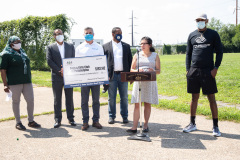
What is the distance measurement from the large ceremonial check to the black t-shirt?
1.98 metres

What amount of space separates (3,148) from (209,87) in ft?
13.5

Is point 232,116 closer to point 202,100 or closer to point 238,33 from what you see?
point 202,100

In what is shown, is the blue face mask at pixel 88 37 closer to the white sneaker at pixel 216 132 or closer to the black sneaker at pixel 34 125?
the black sneaker at pixel 34 125

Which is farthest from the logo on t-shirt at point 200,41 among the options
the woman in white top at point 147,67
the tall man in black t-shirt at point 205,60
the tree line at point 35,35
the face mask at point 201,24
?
the tree line at point 35,35

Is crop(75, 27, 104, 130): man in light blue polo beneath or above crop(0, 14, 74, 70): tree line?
beneath

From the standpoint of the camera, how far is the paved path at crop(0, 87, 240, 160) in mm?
4141

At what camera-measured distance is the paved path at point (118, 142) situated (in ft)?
13.6

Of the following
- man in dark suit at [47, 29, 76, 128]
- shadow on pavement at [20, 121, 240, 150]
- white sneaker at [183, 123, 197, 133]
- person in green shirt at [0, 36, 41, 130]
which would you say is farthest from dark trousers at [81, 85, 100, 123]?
white sneaker at [183, 123, 197, 133]

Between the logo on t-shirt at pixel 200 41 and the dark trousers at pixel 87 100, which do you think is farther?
the dark trousers at pixel 87 100

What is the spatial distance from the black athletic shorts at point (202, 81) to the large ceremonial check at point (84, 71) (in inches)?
74.1

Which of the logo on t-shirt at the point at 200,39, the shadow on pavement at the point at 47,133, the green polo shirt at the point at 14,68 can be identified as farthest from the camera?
the green polo shirt at the point at 14,68

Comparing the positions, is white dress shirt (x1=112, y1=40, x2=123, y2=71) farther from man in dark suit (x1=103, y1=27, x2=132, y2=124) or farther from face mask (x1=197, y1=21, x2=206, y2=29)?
face mask (x1=197, y1=21, x2=206, y2=29)

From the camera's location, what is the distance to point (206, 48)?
16.5 feet

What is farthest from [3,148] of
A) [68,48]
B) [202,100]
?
[202,100]
